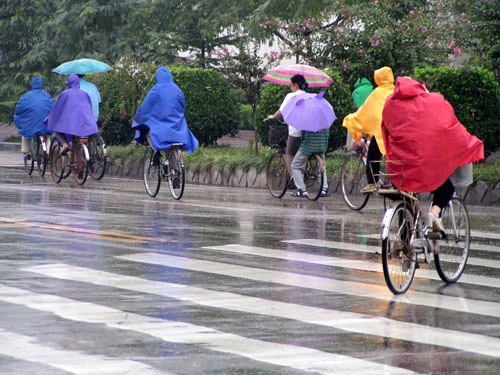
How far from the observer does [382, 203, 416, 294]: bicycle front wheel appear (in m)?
8.06

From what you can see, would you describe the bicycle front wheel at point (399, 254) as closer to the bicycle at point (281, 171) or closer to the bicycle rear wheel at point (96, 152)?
the bicycle at point (281, 171)

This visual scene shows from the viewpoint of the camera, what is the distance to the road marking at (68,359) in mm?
5523

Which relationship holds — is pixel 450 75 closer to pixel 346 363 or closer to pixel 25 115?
pixel 25 115

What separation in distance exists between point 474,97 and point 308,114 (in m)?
3.94

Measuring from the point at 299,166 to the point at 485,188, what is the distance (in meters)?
2.95

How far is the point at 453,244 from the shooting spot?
8922 millimetres

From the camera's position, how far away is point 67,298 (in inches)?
304

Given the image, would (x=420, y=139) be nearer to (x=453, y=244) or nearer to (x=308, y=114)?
(x=453, y=244)

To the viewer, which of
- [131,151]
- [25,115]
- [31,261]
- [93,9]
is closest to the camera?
[31,261]

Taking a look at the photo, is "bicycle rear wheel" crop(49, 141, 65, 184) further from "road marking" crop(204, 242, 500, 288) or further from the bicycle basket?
"road marking" crop(204, 242, 500, 288)

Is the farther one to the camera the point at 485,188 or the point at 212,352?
the point at 485,188

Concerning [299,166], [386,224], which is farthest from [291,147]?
[386,224]

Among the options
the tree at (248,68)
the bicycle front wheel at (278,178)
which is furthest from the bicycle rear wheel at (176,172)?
the tree at (248,68)

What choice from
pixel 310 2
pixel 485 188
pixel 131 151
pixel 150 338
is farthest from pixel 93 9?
pixel 150 338
